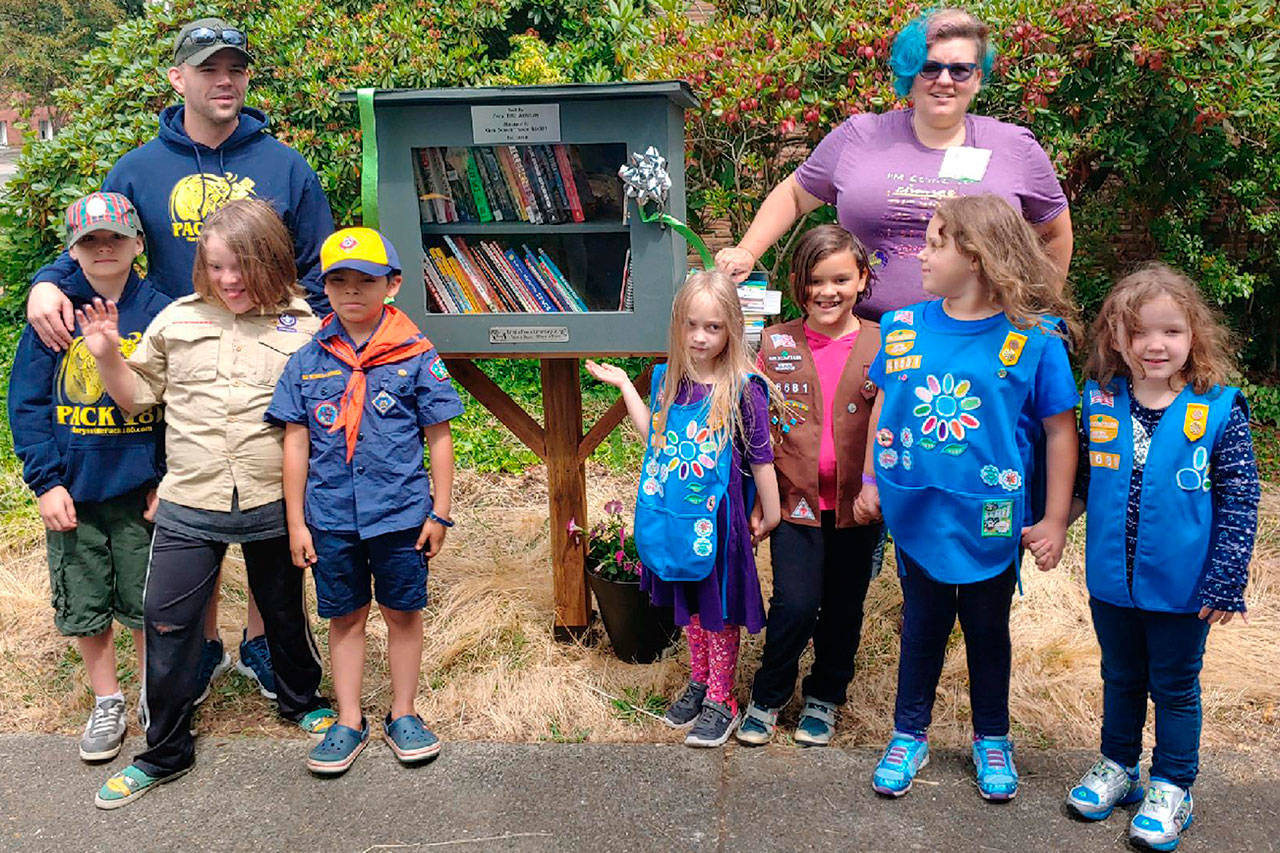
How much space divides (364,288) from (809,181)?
1.36 meters

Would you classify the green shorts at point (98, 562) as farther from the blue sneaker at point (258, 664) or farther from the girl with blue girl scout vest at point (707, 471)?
the girl with blue girl scout vest at point (707, 471)

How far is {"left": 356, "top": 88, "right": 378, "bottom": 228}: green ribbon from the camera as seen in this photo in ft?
11.1

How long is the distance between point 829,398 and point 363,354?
1.30m

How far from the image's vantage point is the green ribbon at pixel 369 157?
3.37 meters

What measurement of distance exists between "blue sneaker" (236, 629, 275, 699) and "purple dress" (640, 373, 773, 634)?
4.42 feet

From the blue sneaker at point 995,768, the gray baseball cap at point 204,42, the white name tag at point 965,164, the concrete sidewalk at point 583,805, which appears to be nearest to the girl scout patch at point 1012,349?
the white name tag at point 965,164

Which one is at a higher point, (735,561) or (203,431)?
(203,431)

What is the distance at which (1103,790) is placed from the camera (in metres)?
2.88

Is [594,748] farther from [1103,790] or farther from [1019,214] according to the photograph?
[1019,214]

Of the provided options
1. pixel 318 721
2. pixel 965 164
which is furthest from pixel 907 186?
pixel 318 721

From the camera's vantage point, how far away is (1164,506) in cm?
267

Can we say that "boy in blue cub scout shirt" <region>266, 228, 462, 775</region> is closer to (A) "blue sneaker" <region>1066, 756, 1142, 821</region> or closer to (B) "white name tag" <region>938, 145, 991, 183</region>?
(B) "white name tag" <region>938, 145, 991, 183</region>

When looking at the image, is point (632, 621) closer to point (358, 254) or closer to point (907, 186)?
point (358, 254)

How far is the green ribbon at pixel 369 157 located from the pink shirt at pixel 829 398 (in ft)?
4.72
